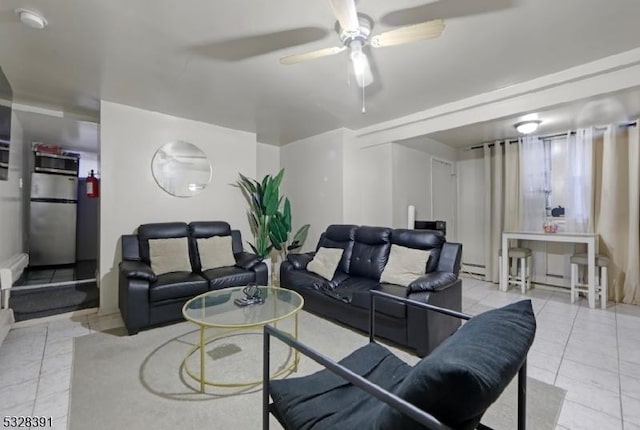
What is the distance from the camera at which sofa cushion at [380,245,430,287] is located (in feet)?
9.17

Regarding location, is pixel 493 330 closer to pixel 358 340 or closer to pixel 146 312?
pixel 358 340

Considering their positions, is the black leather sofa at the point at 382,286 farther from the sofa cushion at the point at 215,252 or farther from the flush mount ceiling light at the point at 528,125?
the flush mount ceiling light at the point at 528,125

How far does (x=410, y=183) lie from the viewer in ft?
15.1

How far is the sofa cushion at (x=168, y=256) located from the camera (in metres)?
3.11

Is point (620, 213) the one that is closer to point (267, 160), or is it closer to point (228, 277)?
point (228, 277)

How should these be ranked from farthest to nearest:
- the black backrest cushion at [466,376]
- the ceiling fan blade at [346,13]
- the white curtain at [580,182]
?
1. the white curtain at [580,182]
2. the ceiling fan blade at [346,13]
3. the black backrest cushion at [466,376]

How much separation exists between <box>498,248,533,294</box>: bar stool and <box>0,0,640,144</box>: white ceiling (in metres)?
2.44

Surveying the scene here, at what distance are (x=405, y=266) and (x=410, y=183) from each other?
6.83 feet

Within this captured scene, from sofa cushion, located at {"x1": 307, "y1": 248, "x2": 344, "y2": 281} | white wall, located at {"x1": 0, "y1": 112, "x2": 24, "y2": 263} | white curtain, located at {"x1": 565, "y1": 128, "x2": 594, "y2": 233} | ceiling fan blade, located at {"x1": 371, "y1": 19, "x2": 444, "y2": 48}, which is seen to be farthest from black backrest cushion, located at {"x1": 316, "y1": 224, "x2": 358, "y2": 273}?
white wall, located at {"x1": 0, "y1": 112, "x2": 24, "y2": 263}

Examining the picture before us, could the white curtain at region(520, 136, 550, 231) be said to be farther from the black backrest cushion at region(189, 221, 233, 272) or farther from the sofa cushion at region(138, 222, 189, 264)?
the sofa cushion at region(138, 222, 189, 264)

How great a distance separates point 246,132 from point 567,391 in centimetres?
455

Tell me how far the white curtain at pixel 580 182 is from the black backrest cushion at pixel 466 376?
4201 mm

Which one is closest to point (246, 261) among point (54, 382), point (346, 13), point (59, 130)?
point (54, 382)

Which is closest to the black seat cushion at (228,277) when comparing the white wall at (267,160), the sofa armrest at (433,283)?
the sofa armrest at (433,283)
